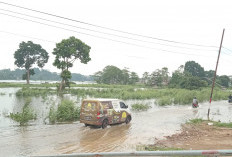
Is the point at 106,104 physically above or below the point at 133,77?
below

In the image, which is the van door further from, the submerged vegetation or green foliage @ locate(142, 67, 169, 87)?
green foliage @ locate(142, 67, 169, 87)

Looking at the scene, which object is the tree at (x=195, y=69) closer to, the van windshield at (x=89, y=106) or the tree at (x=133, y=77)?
the tree at (x=133, y=77)

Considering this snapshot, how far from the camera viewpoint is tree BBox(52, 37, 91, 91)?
152 ft

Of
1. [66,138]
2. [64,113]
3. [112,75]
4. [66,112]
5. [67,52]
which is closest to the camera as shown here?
[66,138]

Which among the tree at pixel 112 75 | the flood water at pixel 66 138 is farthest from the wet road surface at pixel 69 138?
the tree at pixel 112 75

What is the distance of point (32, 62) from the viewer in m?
77.8

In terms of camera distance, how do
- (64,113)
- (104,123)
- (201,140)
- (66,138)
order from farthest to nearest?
(64,113) → (104,123) → (66,138) → (201,140)

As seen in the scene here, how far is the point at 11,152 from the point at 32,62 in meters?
74.3

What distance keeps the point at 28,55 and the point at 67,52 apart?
3739 centimetres

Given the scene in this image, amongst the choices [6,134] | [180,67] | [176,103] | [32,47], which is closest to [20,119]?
[6,134]

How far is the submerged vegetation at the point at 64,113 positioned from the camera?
16.8 meters

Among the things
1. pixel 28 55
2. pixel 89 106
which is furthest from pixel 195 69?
pixel 89 106

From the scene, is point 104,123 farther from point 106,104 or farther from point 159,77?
point 159,77

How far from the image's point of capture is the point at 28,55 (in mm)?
76875
